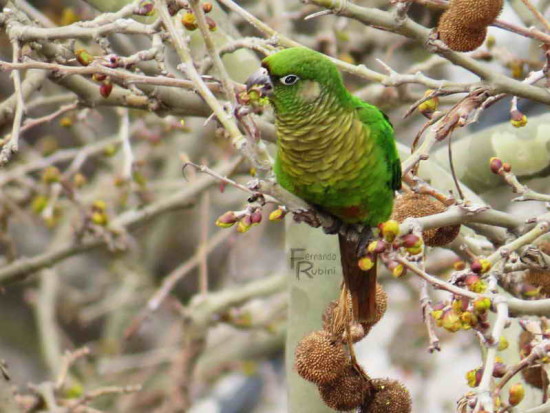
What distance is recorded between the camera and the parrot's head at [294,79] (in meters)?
2.20

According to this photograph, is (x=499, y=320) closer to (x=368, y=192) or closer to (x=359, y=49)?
(x=368, y=192)

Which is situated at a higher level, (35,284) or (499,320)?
(499,320)

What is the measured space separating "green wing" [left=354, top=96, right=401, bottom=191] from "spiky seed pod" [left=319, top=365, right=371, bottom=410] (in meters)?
0.53

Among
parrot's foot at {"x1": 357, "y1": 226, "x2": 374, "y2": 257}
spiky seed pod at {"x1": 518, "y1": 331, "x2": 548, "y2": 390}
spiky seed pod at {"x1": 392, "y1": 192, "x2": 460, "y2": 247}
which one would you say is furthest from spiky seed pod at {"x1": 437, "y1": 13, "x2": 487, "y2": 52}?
spiky seed pod at {"x1": 518, "y1": 331, "x2": 548, "y2": 390}

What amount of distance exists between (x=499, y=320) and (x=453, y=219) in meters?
0.38

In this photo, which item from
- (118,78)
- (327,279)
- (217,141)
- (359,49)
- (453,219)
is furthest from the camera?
(217,141)

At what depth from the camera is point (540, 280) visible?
256 centimetres

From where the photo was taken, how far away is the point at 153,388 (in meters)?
6.11

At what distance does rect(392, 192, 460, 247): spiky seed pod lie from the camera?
226 centimetres

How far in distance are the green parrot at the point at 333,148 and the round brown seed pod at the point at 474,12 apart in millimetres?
341

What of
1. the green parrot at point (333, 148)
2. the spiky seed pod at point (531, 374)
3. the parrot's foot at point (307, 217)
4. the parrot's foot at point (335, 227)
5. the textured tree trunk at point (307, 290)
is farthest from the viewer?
the textured tree trunk at point (307, 290)

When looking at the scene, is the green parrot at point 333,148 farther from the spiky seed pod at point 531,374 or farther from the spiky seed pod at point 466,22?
the spiky seed pod at point 531,374

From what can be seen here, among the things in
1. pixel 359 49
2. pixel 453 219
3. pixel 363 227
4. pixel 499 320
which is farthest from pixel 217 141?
pixel 499 320

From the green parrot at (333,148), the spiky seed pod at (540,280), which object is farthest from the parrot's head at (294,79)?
the spiky seed pod at (540,280)
